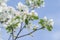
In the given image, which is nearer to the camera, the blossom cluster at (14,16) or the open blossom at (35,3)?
the blossom cluster at (14,16)

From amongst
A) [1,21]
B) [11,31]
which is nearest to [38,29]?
[11,31]

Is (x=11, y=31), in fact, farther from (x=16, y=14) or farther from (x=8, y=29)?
(x=16, y=14)

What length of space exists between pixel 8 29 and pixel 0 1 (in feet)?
1.50

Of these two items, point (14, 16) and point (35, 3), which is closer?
point (14, 16)

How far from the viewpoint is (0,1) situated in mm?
3203

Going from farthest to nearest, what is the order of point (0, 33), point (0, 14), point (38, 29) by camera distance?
1. point (38, 29)
2. point (0, 33)
3. point (0, 14)

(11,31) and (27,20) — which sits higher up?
(27,20)

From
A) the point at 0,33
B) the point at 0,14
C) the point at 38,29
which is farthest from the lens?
the point at 38,29

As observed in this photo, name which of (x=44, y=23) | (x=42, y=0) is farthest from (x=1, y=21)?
(x=42, y=0)

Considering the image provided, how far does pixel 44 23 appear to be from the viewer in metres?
3.51

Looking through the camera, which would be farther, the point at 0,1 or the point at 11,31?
the point at 11,31

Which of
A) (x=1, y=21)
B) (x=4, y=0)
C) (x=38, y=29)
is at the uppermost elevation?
(x=4, y=0)

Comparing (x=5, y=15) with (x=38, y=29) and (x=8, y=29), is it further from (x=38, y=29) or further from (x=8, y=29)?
(x=38, y=29)

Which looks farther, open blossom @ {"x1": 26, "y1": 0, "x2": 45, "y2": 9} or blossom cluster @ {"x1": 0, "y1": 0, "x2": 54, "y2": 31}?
open blossom @ {"x1": 26, "y1": 0, "x2": 45, "y2": 9}
